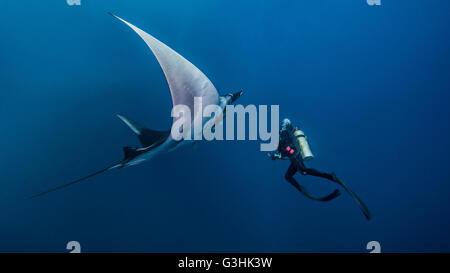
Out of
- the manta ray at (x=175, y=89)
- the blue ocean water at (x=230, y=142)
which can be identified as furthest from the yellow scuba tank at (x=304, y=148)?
the blue ocean water at (x=230, y=142)

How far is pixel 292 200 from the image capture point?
4031mm

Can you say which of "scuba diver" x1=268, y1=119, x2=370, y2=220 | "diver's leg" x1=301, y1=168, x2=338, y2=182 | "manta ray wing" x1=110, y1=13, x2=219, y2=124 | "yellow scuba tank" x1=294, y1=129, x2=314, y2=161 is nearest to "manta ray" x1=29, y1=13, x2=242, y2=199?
"manta ray wing" x1=110, y1=13, x2=219, y2=124

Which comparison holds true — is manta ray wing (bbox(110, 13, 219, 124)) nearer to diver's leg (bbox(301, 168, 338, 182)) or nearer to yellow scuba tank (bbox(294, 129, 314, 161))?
yellow scuba tank (bbox(294, 129, 314, 161))

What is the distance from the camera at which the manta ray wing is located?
211 cm

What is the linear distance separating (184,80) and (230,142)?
69.2 inches

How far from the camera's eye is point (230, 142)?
3.79 m

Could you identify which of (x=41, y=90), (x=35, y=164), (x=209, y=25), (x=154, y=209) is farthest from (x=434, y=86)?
(x=35, y=164)

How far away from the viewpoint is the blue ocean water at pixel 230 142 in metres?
3.45

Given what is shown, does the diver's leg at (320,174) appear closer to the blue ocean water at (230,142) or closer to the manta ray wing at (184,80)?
the manta ray wing at (184,80)

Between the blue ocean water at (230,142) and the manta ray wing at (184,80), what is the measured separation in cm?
137

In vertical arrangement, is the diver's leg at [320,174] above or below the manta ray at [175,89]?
below

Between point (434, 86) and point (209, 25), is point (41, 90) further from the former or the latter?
point (434, 86)

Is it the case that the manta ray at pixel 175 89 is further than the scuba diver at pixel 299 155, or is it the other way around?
the scuba diver at pixel 299 155

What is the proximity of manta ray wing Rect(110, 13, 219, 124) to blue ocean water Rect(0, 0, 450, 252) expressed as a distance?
1.37 meters
